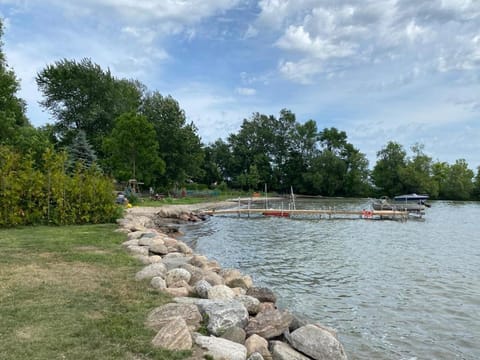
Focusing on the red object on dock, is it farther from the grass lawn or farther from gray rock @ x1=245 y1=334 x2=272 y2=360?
gray rock @ x1=245 y1=334 x2=272 y2=360

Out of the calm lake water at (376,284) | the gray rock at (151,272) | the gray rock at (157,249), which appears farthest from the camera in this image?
the gray rock at (157,249)

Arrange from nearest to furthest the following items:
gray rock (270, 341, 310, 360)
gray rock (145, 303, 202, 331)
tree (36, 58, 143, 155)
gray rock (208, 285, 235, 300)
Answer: gray rock (270, 341, 310, 360), gray rock (145, 303, 202, 331), gray rock (208, 285, 235, 300), tree (36, 58, 143, 155)

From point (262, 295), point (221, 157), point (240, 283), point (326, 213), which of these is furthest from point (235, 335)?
point (221, 157)

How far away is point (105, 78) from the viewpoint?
5156 centimetres

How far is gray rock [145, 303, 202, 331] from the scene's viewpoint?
488cm

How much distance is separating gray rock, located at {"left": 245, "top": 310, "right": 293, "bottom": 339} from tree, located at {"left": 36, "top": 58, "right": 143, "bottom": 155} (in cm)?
4621

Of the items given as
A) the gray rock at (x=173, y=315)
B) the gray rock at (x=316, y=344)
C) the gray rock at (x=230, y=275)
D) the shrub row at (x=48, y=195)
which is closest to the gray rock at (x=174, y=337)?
the gray rock at (x=173, y=315)

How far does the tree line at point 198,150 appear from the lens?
39531 millimetres

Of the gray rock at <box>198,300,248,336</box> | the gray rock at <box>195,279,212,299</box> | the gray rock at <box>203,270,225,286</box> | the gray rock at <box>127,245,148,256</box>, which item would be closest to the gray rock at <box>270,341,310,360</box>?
the gray rock at <box>198,300,248,336</box>

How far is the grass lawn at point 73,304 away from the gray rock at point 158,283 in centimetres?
13

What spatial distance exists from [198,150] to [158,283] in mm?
45741

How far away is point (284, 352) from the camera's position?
15.7ft

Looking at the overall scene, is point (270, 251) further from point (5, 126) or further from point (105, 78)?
point (105, 78)

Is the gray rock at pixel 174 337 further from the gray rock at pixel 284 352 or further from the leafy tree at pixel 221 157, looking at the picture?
the leafy tree at pixel 221 157
